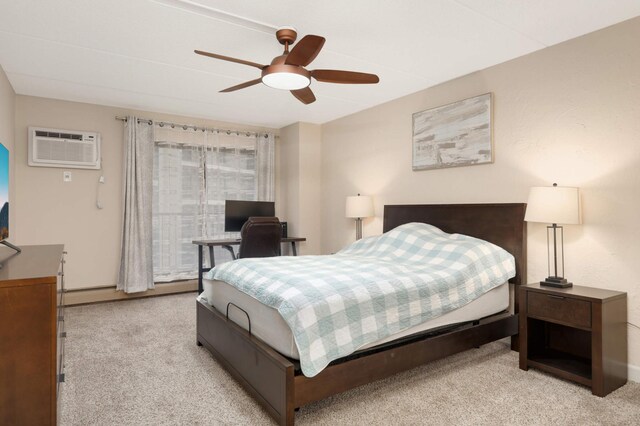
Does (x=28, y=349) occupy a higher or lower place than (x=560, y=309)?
higher

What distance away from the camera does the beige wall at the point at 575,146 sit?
255cm

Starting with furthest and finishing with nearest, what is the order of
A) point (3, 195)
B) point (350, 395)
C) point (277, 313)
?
point (3, 195) → point (350, 395) → point (277, 313)

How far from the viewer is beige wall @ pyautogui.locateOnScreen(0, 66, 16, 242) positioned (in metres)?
3.42

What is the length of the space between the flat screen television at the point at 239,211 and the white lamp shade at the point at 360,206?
1.39 m

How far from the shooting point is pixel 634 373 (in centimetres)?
251

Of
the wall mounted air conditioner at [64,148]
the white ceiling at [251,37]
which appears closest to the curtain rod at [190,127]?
the wall mounted air conditioner at [64,148]

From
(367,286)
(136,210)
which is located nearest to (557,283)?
(367,286)

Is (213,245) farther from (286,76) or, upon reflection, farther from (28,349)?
(28,349)

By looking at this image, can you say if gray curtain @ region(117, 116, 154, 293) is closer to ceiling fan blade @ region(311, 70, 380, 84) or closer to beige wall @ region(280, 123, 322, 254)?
beige wall @ region(280, 123, 322, 254)

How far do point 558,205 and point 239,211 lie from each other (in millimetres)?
3750

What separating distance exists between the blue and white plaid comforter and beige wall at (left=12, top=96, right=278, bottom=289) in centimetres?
251

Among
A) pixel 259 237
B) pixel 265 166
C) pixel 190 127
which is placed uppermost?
pixel 190 127

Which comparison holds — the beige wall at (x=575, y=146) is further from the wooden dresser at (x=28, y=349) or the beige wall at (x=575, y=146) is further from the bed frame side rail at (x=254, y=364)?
the wooden dresser at (x=28, y=349)

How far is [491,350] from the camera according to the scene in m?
3.04
